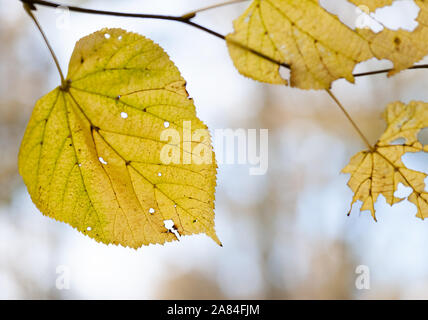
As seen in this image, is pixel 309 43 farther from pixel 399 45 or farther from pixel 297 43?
pixel 399 45

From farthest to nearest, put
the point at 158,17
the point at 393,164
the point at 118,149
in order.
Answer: the point at 393,164
the point at 118,149
the point at 158,17

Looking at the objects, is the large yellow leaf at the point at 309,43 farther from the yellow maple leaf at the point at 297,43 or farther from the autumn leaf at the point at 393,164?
the autumn leaf at the point at 393,164

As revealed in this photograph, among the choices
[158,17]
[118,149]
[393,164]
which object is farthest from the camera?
[393,164]

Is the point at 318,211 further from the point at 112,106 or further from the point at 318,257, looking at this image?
the point at 112,106

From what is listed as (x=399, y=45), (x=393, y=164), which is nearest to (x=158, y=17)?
(x=399, y=45)

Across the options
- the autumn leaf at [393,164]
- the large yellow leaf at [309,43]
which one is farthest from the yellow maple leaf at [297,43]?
the autumn leaf at [393,164]

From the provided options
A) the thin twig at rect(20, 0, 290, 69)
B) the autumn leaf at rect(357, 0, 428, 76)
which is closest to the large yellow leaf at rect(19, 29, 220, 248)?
the thin twig at rect(20, 0, 290, 69)
